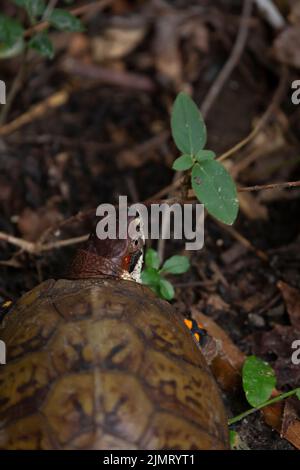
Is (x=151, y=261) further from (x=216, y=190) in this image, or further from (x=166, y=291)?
(x=216, y=190)

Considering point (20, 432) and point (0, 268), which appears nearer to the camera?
point (20, 432)

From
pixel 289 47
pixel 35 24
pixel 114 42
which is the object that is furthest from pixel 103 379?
pixel 114 42

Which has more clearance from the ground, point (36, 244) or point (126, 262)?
point (36, 244)

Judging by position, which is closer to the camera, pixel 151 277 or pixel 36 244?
pixel 151 277

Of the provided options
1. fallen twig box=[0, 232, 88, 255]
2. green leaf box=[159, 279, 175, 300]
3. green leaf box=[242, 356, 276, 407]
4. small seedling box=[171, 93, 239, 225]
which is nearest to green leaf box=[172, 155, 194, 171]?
small seedling box=[171, 93, 239, 225]
